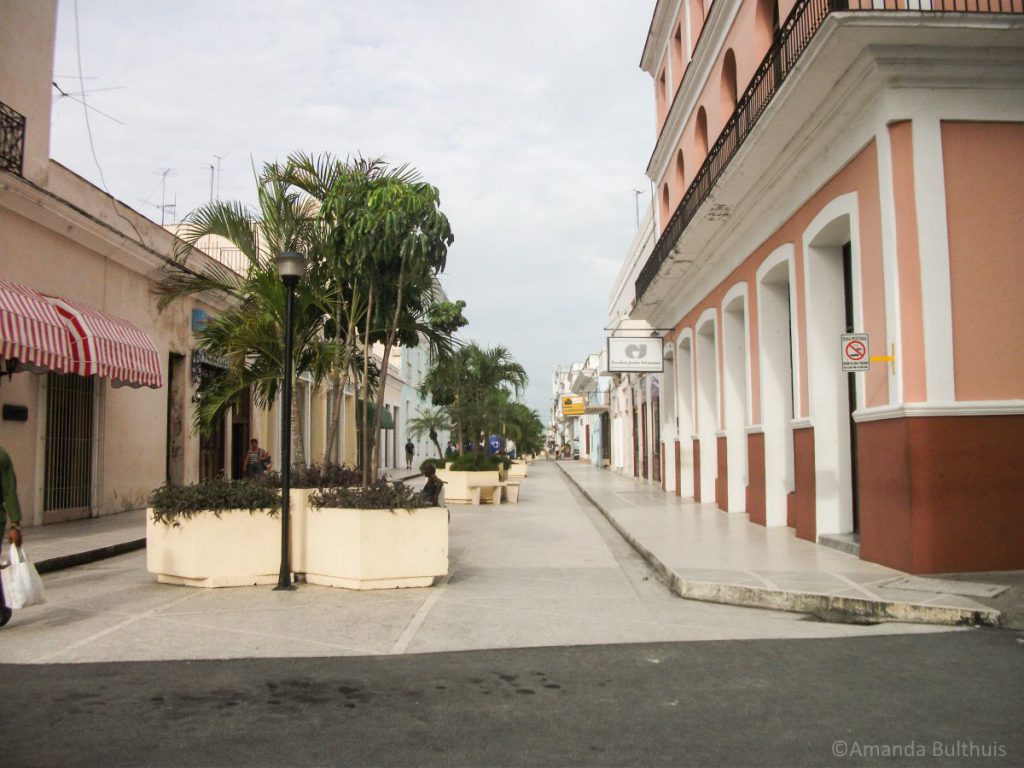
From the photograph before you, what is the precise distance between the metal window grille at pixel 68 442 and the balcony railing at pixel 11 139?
3.55 meters

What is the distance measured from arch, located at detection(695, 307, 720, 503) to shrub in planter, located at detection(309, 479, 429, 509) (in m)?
9.79

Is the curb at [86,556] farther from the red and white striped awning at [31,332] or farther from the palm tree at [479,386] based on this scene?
the palm tree at [479,386]

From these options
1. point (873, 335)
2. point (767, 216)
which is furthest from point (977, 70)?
point (767, 216)

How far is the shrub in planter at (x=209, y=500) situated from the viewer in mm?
8445

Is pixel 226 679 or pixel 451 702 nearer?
pixel 451 702

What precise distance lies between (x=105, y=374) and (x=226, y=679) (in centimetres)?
950

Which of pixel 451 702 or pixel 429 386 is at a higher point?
pixel 429 386

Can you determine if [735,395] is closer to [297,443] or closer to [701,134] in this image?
[701,134]

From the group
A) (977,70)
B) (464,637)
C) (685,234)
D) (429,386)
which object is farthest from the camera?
(429,386)

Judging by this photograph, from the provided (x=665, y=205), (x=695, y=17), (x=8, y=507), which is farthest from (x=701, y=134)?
(x=8, y=507)

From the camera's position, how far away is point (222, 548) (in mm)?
8375

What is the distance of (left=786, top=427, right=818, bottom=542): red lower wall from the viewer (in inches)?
427

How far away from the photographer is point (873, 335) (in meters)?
9.04

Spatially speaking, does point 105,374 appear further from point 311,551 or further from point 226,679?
point 226,679
